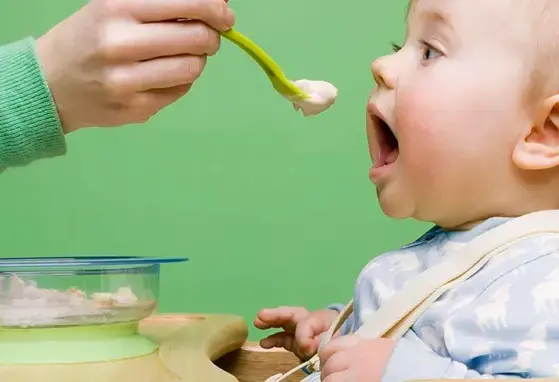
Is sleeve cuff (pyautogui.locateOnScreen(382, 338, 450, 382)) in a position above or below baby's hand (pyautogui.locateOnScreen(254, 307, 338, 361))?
above

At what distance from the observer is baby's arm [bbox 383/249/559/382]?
1.65 feet

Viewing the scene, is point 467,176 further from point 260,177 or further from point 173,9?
A: point 260,177

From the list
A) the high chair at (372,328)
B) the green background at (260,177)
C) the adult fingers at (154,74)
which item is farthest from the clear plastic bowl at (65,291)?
the green background at (260,177)

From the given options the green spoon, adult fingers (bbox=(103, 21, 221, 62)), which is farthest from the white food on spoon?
adult fingers (bbox=(103, 21, 221, 62))

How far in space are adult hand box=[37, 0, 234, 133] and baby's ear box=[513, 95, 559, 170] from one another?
243mm

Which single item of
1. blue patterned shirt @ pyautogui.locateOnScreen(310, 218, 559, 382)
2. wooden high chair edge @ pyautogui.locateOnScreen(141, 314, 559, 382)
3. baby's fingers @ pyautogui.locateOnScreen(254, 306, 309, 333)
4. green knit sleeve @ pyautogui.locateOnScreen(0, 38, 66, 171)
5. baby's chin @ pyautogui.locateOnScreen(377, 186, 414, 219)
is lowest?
wooden high chair edge @ pyautogui.locateOnScreen(141, 314, 559, 382)

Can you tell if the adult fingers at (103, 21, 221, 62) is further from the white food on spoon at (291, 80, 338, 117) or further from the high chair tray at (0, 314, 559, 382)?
the high chair tray at (0, 314, 559, 382)

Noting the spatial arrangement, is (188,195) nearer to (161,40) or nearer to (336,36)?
(336,36)

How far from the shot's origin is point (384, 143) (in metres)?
0.66

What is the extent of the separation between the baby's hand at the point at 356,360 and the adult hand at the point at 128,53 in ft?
0.80

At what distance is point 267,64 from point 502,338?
0.29 meters

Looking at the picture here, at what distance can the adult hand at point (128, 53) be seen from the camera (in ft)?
1.97

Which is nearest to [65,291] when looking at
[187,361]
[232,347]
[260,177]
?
[187,361]

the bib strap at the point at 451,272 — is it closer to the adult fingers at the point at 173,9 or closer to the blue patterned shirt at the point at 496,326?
the blue patterned shirt at the point at 496,326
